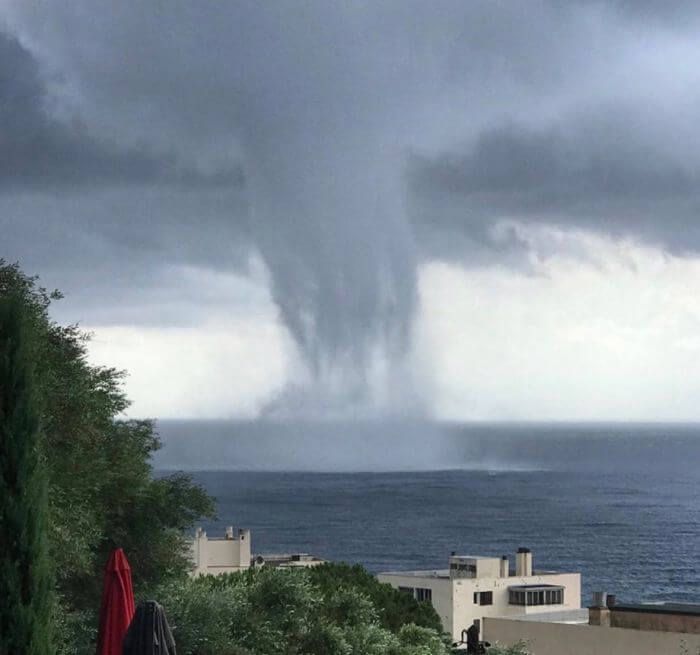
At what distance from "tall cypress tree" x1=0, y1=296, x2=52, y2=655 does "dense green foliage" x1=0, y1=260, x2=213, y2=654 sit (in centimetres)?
663

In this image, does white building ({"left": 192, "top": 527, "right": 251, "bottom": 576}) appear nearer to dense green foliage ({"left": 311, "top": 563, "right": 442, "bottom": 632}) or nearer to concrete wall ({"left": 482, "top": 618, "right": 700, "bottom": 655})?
concrete wall ({"left": 482, "top": 618, "right": 700, "bottom": 655})

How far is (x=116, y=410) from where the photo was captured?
27.8 metres

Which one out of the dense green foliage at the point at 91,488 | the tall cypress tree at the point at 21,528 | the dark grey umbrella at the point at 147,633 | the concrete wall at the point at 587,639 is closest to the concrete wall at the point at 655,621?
the concrete wall at the point at 587,639

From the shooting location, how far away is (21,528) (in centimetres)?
1452

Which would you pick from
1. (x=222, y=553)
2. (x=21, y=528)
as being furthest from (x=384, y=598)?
(x=222, y=553)

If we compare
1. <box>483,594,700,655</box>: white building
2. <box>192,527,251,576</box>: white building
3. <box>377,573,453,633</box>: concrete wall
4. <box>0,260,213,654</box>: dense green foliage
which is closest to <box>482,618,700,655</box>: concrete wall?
<box>483,594,700,655</box>: white building

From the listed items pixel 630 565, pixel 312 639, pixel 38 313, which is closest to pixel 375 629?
pixel 312 639

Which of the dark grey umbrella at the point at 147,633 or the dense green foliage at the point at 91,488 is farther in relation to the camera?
the dense green foliage at the point at 91,488

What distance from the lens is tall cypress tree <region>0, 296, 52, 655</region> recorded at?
1436 cm

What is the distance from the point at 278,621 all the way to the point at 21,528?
13.3 metres

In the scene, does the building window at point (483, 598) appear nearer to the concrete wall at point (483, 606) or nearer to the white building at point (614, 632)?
the concrete wall at point (483, 606)

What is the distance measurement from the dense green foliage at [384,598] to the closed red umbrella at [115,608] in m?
17.0

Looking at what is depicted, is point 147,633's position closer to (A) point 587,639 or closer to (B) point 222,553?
(A) point 587,639

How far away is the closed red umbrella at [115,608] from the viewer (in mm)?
15234
